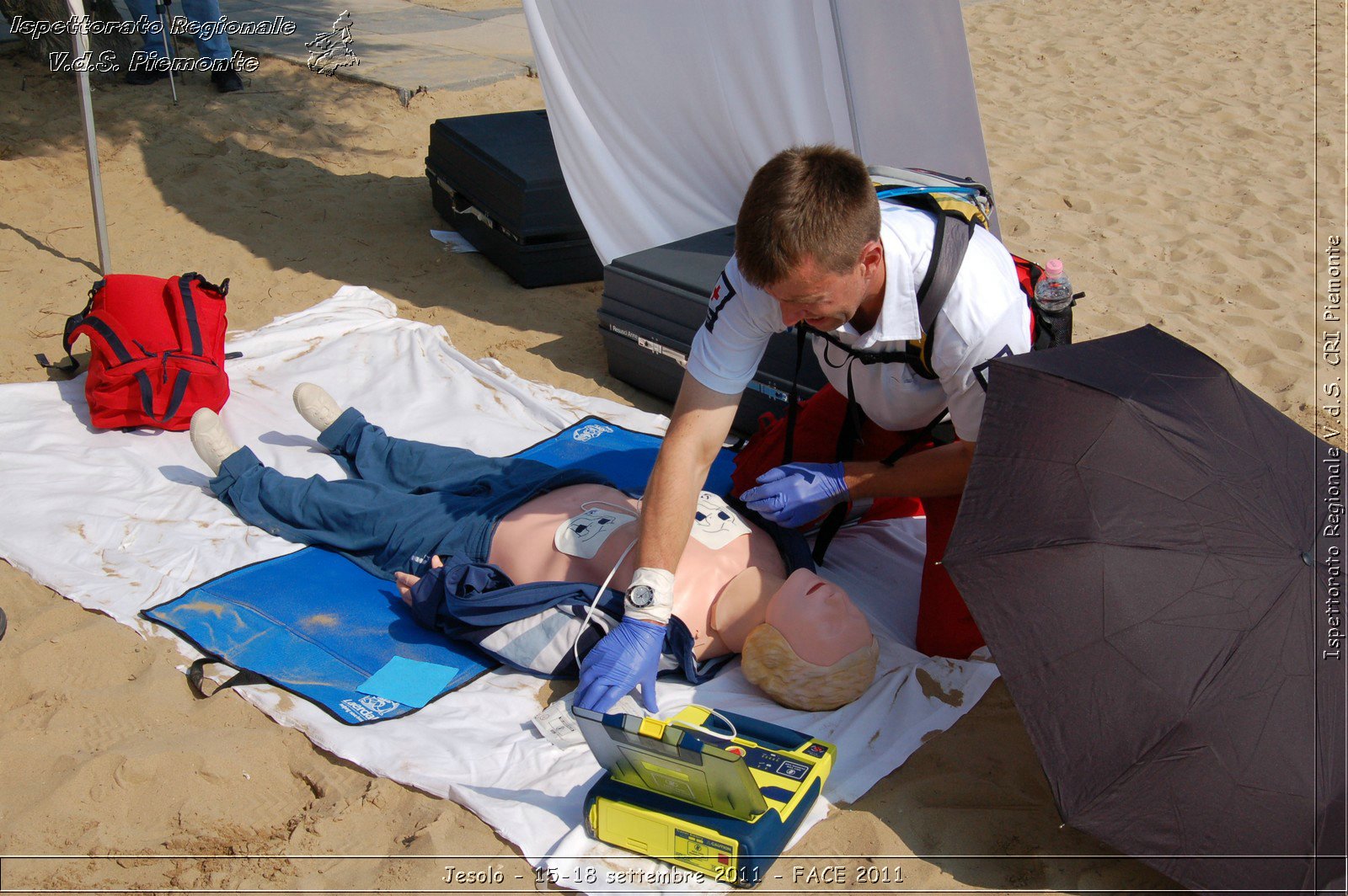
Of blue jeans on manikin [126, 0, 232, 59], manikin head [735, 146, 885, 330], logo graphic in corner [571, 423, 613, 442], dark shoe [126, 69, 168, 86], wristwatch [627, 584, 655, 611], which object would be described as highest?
blue jeans on manikin [126, 0, 232, 59]

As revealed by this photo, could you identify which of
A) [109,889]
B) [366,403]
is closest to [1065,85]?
[366,403]

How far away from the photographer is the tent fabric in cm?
380

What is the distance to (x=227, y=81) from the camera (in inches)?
252

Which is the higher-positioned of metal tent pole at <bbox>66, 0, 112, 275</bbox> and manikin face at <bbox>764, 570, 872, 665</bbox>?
metal tent pole at <bbox>66, 0, 112, 275</bbox>

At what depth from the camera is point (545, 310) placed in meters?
4.90

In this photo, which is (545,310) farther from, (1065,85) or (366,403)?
(1065,85)

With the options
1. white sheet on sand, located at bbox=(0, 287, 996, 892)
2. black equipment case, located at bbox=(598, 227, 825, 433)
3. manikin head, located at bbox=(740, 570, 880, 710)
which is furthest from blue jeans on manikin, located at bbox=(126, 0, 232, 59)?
manikin head, located at bbox=(740, 570, 880, 710)

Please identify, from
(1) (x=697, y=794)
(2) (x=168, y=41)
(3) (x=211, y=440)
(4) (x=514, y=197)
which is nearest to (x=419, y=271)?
(4) (x=514, y=197)

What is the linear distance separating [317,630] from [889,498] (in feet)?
5.63

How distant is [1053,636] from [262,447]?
2.70 meters

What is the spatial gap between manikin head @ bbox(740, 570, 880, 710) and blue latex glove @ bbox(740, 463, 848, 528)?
1.20 ft

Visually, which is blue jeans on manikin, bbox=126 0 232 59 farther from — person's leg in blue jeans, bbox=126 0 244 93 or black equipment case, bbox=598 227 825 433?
black equipment case, bbox=598 227 825 433

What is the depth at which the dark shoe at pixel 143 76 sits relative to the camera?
6.37 meters

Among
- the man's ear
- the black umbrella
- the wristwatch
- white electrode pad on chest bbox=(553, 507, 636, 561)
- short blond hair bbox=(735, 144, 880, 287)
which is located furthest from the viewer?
white electrode pad on chest bbox=(553, 507, 636, 561)
